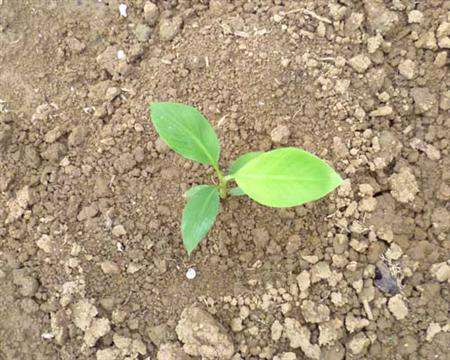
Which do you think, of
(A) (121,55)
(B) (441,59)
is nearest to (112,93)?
(A) (121,55)

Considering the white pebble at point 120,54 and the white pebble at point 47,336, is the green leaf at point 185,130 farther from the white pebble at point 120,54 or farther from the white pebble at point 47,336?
the white pebble at point 47,336

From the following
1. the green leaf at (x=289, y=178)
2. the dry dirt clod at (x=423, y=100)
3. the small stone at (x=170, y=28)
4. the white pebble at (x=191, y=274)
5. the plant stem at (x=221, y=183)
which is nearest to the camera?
the green leaf at (x=289, y=178)

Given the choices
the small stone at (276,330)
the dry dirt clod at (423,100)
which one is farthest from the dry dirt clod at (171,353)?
the dry dirt clod at (423,100)

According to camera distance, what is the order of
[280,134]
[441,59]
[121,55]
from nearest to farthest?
1. [280,134]
2. [441,59]
3. [121,55]

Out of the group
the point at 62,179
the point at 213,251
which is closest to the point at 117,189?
the point at 62,179

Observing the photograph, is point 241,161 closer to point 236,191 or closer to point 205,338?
point 236,191

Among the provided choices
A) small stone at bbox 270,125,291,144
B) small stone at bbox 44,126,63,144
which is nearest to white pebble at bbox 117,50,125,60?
small stone at bbox 44,126,63,144

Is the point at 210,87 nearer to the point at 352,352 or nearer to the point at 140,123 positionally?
the point at 140,123

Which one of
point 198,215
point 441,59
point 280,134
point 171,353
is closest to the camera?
point 198,215
